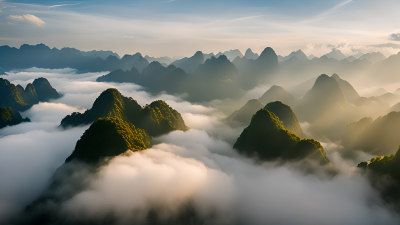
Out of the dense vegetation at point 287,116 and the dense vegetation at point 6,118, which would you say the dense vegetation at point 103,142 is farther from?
the dense vegetation at point 6,118

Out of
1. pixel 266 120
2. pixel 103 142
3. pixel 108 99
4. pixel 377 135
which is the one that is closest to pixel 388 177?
pixel 266 120

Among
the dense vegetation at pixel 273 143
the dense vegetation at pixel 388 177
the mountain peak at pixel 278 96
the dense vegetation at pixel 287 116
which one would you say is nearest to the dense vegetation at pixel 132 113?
the dense vegetation at pixel 273 143

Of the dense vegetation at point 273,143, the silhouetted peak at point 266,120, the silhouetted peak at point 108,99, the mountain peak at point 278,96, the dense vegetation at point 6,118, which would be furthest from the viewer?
the mountain peak at point 278,96

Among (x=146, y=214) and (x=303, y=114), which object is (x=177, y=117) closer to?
(x=146, y=214)

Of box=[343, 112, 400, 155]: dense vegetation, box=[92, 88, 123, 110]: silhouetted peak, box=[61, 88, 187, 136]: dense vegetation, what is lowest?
box=[343, 112, 400, 155]: dense vegetation

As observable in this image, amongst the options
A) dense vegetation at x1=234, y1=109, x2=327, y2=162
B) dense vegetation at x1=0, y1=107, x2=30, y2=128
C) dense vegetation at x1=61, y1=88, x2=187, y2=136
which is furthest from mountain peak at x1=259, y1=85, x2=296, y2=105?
dense vegetation at x1=0, y1=107, x2=30, y2=128

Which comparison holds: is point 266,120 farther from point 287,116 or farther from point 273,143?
point 287,116

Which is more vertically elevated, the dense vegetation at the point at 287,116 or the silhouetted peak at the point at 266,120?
the silhouetted peak at the point at 266,120

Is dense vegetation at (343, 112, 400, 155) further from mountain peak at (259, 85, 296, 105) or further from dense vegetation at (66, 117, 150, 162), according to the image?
dense vegetation at (66, 117, 150, 162)
